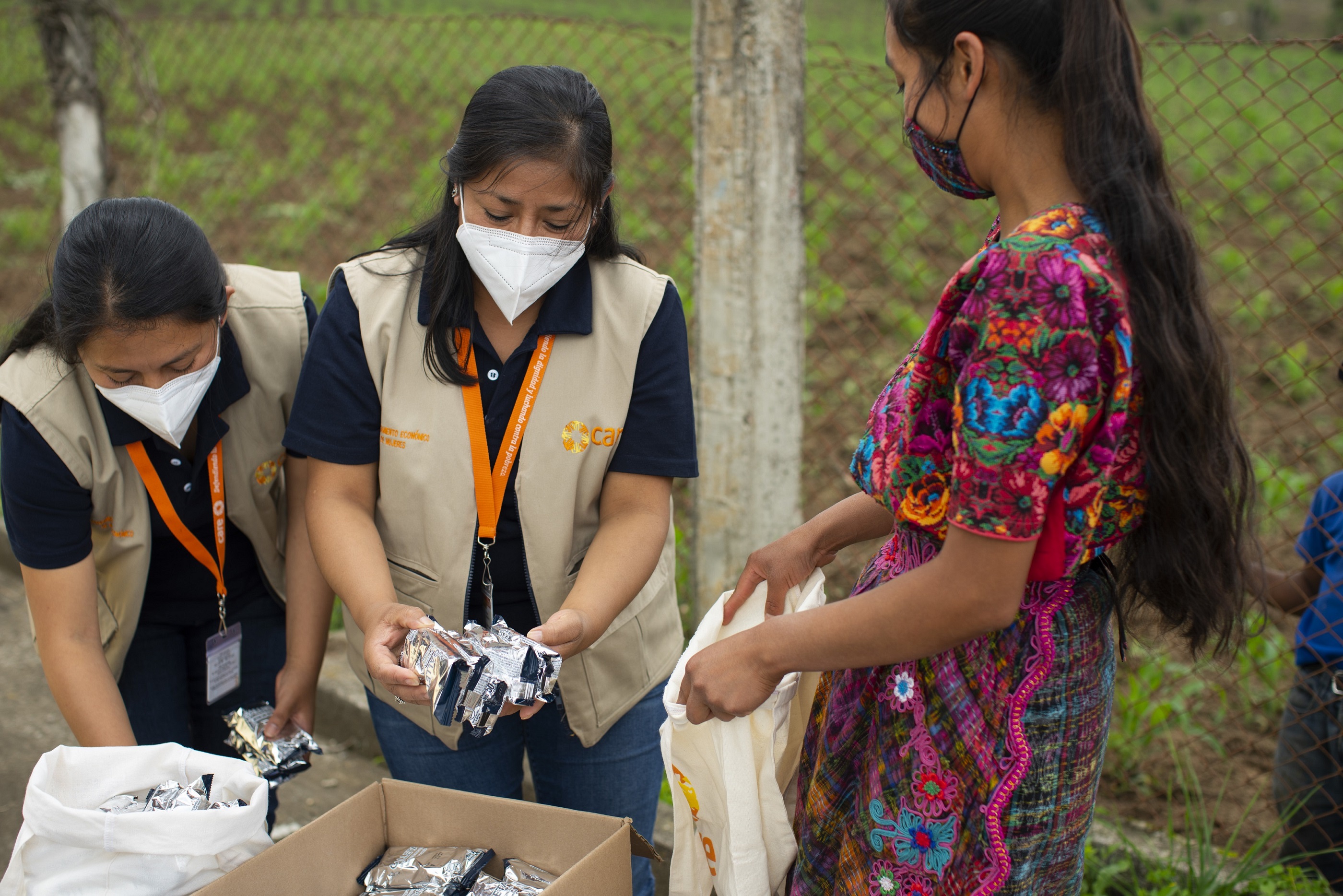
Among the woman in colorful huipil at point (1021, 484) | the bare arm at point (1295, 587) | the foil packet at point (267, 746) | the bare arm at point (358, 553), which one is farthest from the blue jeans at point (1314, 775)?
the foil packet at point (267, 746)

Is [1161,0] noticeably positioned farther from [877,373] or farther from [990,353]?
[990,353]

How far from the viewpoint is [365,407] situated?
1719 mm

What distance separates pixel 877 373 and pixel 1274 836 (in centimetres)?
319

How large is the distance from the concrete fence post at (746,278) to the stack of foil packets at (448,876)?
1436 millimetres

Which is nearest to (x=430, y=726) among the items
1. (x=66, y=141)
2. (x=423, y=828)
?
(x=423, y=828)

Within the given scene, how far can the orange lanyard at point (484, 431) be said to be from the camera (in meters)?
1.73

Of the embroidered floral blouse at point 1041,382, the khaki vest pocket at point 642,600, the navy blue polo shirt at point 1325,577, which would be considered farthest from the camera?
the navy blue polo shirt at point 1325,577

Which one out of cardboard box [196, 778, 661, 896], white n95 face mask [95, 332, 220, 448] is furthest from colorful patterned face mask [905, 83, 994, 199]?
white n95 face mask [95, 332, 220, 448]

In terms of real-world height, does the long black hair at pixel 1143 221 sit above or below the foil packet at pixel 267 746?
above

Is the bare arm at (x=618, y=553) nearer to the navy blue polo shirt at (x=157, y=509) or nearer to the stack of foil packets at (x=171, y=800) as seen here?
the stack of foil packets at (x=171, y=800)

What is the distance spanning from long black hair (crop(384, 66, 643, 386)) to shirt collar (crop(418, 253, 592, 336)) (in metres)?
0.01

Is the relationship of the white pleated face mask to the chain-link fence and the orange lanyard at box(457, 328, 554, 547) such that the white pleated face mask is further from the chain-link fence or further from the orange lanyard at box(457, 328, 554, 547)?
the chain-link fence

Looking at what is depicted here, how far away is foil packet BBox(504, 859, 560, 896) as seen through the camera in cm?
160

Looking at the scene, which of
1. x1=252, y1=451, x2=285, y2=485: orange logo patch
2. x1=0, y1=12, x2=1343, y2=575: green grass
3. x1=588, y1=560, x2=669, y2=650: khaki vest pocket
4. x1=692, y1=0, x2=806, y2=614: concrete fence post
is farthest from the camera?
x1=0, y1=12, x2=1343, y2=575: green grass
